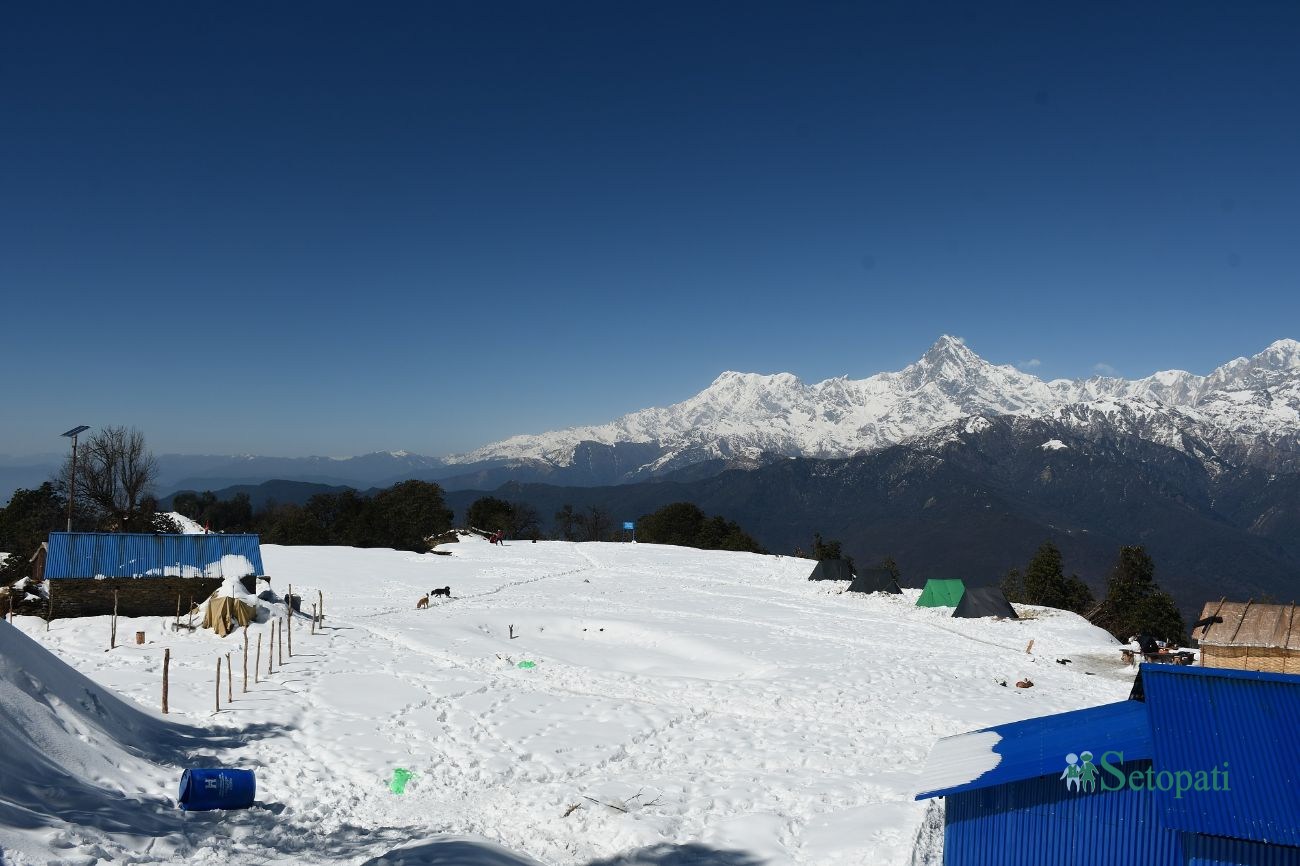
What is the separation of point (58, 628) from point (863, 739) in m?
33.1

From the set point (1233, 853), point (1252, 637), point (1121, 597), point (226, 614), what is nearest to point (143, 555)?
point (226, 614)

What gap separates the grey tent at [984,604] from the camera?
46.7 metres

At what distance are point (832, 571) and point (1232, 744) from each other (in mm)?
55108

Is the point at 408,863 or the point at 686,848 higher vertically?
the point at 408,863

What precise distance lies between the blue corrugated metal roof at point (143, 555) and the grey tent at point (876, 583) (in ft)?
146

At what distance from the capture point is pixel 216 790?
14.0 meters

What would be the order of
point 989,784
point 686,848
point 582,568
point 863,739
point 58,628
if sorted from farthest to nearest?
1. point 582,568
2. point 58,628
3. point 863,739
4. point 686,848
5. point 989,784

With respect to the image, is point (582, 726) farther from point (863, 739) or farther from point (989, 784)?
point (989, 784)

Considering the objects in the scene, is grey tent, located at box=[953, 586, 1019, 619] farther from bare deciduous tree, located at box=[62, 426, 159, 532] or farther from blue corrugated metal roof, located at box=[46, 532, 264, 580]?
bare deciduous tree, located at box=[62, 426, 159, 532]

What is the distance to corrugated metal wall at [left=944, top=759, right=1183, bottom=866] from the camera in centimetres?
1174

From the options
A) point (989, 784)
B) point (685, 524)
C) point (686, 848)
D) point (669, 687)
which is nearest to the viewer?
point (989, 784)

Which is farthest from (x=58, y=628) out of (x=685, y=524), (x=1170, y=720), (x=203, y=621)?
(x=685, y=524)

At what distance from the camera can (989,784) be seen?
492 inches

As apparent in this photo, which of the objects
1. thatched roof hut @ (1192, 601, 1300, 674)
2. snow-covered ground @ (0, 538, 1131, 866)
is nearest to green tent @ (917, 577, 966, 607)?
snow-covered ground @ (0, 538, 1131, 866)
